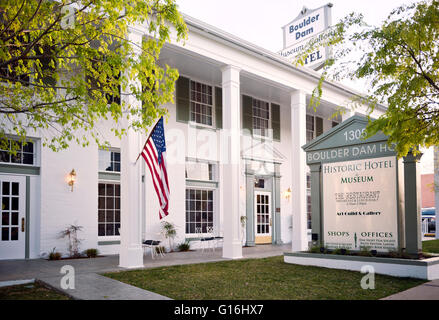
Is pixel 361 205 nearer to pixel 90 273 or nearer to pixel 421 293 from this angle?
pixel 421 293

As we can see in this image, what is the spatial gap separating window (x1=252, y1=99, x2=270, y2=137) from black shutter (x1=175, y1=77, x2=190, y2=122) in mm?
3608

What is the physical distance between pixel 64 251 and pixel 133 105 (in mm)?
4782

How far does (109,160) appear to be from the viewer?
12.9m

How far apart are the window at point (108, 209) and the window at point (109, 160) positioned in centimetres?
50

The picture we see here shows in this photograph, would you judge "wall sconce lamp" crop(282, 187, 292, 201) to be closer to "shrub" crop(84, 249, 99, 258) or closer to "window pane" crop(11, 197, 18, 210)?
"shrub" crop(84, 249, 99, 258)

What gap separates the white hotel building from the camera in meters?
10.9

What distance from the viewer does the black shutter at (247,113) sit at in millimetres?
16641

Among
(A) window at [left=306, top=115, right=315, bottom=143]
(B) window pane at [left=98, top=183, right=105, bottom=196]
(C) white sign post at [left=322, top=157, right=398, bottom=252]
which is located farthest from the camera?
(A) window at [left=306, top=115, right=315, bottom=143]

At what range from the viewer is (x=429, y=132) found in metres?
7.39

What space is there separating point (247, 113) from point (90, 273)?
10034mm

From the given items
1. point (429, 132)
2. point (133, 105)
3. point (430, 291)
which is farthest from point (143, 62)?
point (430, 291)

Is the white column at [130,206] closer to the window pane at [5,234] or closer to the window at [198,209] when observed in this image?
the window pane at [5,234]

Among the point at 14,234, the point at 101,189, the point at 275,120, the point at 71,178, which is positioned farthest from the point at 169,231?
the point at 275,120

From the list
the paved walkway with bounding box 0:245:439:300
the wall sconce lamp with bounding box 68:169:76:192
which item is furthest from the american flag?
the wall sconce lamp with bounding box 68:169:76:192
